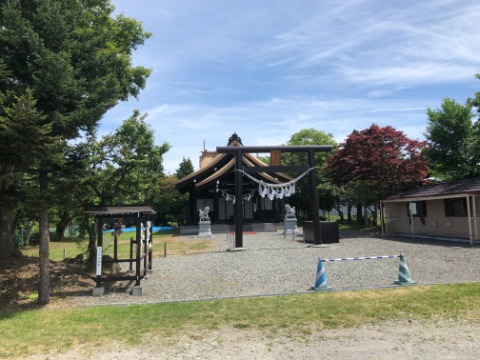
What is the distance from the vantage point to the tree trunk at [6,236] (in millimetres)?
11055

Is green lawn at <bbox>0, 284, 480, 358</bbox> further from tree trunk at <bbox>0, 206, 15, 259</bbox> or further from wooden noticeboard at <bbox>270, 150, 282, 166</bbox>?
wooden noticeboard at <bbox>270, 150, 282, 166</bbox>

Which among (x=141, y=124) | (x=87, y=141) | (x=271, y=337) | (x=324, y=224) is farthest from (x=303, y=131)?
(x=271, y=337)

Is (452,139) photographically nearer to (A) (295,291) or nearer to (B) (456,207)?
(B) (456,207)

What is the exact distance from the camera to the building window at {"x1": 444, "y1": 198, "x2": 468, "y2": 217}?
711 inches

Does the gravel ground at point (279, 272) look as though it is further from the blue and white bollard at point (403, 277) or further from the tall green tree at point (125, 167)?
the tall green tree at point (125, 167)

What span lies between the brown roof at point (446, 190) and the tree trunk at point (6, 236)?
17.8 metres

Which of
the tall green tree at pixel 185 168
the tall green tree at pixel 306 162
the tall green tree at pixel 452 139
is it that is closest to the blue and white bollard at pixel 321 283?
the tall green tree at pixel 452 139

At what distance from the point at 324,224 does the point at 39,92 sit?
14.2m

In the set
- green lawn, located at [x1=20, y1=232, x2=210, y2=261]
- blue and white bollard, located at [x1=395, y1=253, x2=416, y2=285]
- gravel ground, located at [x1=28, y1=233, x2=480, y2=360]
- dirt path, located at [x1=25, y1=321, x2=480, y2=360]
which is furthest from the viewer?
green lawn, located at [x1=20, y1=232, x2=210, y2=261]

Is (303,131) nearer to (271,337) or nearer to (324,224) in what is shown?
(324,224)

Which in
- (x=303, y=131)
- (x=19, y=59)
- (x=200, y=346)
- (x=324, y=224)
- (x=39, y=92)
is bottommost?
(x=200, y=346)

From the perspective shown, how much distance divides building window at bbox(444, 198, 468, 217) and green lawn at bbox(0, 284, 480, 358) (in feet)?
37.2

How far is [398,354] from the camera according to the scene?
506cm

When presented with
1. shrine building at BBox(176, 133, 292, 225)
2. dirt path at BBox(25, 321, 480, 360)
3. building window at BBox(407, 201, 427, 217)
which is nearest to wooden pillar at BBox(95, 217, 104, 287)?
dirt path at BBox(25, 321, 480, 360)
